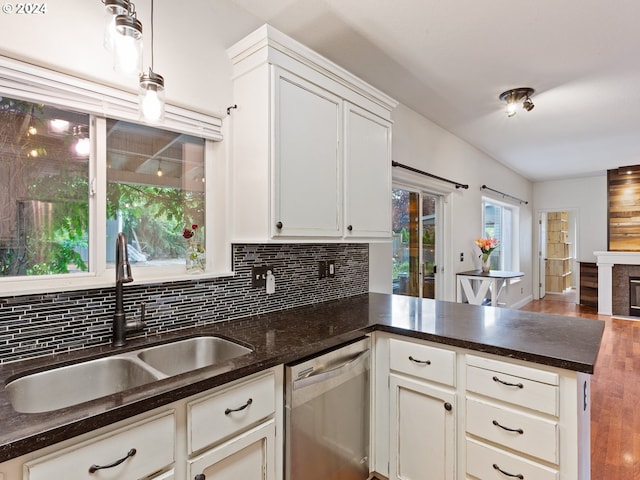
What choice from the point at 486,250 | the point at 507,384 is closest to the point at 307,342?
the point at 507,384

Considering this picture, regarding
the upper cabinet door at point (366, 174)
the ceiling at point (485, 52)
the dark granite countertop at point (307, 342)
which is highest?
the ceiling at point (485, 52)

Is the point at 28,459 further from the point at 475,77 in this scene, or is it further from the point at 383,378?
the point at 475,77

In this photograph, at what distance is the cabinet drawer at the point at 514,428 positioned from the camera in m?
→ 1.32

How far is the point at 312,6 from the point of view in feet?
6.23

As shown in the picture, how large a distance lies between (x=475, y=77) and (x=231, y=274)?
235 centimetres

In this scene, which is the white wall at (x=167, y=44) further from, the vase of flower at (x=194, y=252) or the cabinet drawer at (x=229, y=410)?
the cabinet drawer at (x=229, y=410)

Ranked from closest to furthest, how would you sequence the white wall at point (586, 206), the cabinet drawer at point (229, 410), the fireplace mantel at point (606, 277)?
the cabinet drawer at point (229, 410) < the fireplace mantel at point (606, 277) < the white wall at point (586, 206)

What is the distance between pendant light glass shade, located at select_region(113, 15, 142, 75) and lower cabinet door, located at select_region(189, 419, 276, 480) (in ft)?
3.92

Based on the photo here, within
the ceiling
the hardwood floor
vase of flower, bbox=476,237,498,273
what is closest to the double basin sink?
the ceiling

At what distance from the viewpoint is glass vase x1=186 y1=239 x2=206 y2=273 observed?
1.80 m

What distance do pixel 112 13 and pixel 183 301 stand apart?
1.16 metres

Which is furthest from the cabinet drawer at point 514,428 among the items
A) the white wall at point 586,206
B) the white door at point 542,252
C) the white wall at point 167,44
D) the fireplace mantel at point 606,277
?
the white door at point 542,252

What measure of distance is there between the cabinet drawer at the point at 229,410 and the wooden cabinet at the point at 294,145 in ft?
2.22

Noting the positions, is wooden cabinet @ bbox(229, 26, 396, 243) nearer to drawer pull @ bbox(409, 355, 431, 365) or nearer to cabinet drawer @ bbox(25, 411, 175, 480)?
drawer pull @ bbox(409, 355, 431, 365)
